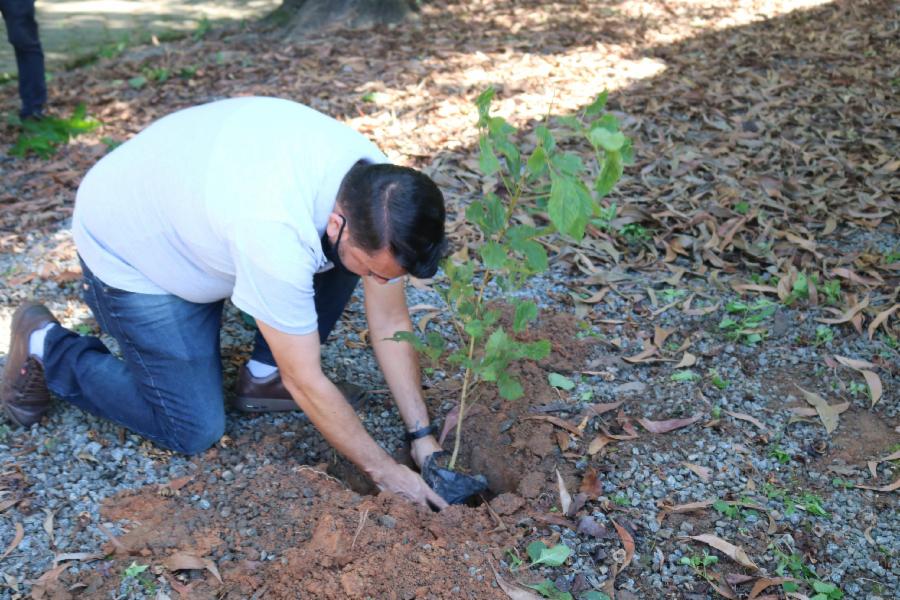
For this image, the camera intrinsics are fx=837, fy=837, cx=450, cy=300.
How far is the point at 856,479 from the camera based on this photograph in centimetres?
254

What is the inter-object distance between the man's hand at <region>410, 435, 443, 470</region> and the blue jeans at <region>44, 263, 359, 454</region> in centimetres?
59

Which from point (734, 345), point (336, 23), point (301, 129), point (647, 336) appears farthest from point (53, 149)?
point (734, 345)

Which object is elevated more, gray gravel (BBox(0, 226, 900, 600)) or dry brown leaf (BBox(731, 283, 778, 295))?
dry brown leaf (BBox(731, 283, 778, 295))

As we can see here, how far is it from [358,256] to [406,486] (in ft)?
2.42

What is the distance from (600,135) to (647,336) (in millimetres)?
1717

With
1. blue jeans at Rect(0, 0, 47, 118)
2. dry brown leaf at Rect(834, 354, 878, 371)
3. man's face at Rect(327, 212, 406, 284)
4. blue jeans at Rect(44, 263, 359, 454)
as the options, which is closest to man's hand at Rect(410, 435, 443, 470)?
blue jeans at Rect(44, 263, 359, 454)

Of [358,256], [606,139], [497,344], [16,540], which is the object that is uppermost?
[606,139]

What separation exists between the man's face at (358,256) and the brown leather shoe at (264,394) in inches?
31.4

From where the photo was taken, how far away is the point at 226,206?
216 centimetres

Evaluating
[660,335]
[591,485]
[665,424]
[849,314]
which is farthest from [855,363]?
[591,485]

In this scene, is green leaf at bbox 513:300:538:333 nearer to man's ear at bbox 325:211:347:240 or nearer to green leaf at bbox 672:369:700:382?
man's ear at bbox 325:211:347:240

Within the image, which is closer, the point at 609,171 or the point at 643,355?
the point at 609,171

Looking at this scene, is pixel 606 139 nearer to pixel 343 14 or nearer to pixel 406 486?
pixel 406 486

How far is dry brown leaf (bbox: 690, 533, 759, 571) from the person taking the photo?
2.28 metres
